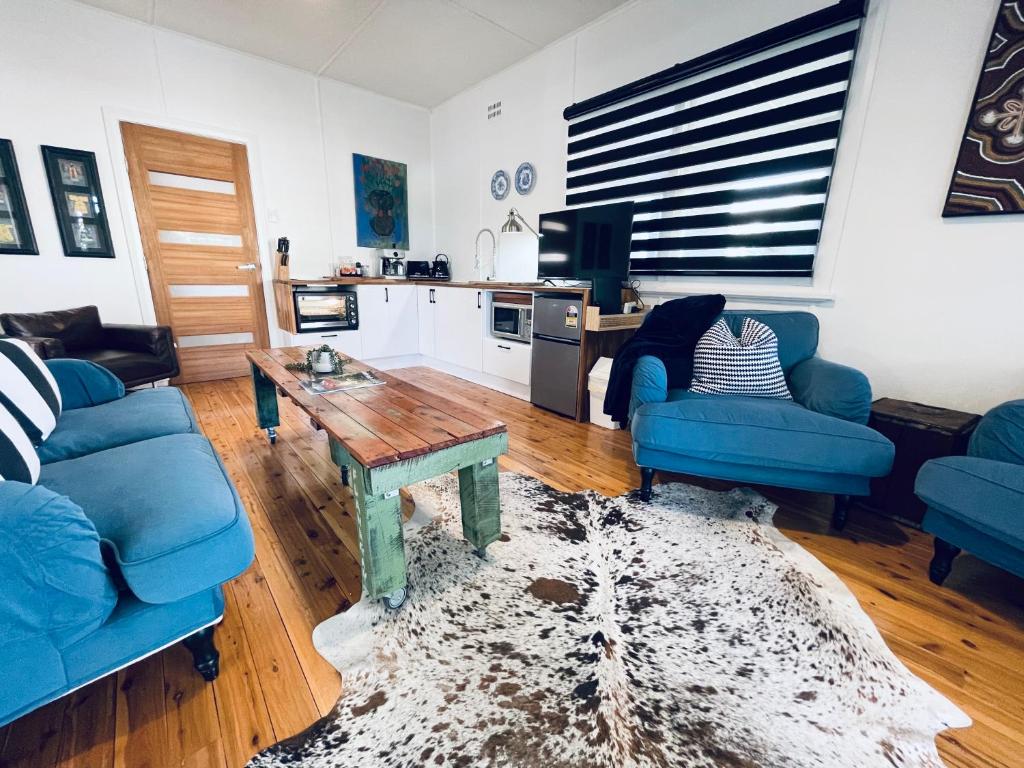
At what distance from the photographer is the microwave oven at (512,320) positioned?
3328mm

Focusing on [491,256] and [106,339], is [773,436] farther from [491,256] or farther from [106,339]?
[106,339]

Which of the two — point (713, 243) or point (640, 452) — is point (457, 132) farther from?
point (640, 452)

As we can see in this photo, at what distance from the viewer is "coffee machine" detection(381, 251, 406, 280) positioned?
15.4 feet

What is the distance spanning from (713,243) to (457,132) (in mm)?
3289

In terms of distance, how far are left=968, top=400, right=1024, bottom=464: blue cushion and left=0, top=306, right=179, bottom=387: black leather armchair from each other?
14.8ft

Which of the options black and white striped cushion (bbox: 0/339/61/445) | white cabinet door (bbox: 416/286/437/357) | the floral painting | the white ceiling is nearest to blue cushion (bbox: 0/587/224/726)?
black and white striped cushion (bbox: 0/339/61/445)

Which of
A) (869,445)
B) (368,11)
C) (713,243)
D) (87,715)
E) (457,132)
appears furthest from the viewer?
(457,132)

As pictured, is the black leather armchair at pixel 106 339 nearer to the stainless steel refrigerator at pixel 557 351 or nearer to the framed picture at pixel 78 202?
the framed picture at pixel 78 202

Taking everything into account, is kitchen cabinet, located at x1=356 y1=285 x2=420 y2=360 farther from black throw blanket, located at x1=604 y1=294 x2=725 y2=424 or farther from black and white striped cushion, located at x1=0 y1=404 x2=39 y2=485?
black and white striped cushion, located at x1=0 y1=404 x2=39 y2=485

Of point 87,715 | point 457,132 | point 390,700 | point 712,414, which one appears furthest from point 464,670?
point 457,132

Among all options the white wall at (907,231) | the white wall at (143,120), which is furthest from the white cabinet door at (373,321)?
the white wall at (907,231)

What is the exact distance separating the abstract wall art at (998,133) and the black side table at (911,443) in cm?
91

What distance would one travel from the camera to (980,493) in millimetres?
1271

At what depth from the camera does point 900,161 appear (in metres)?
1.99
